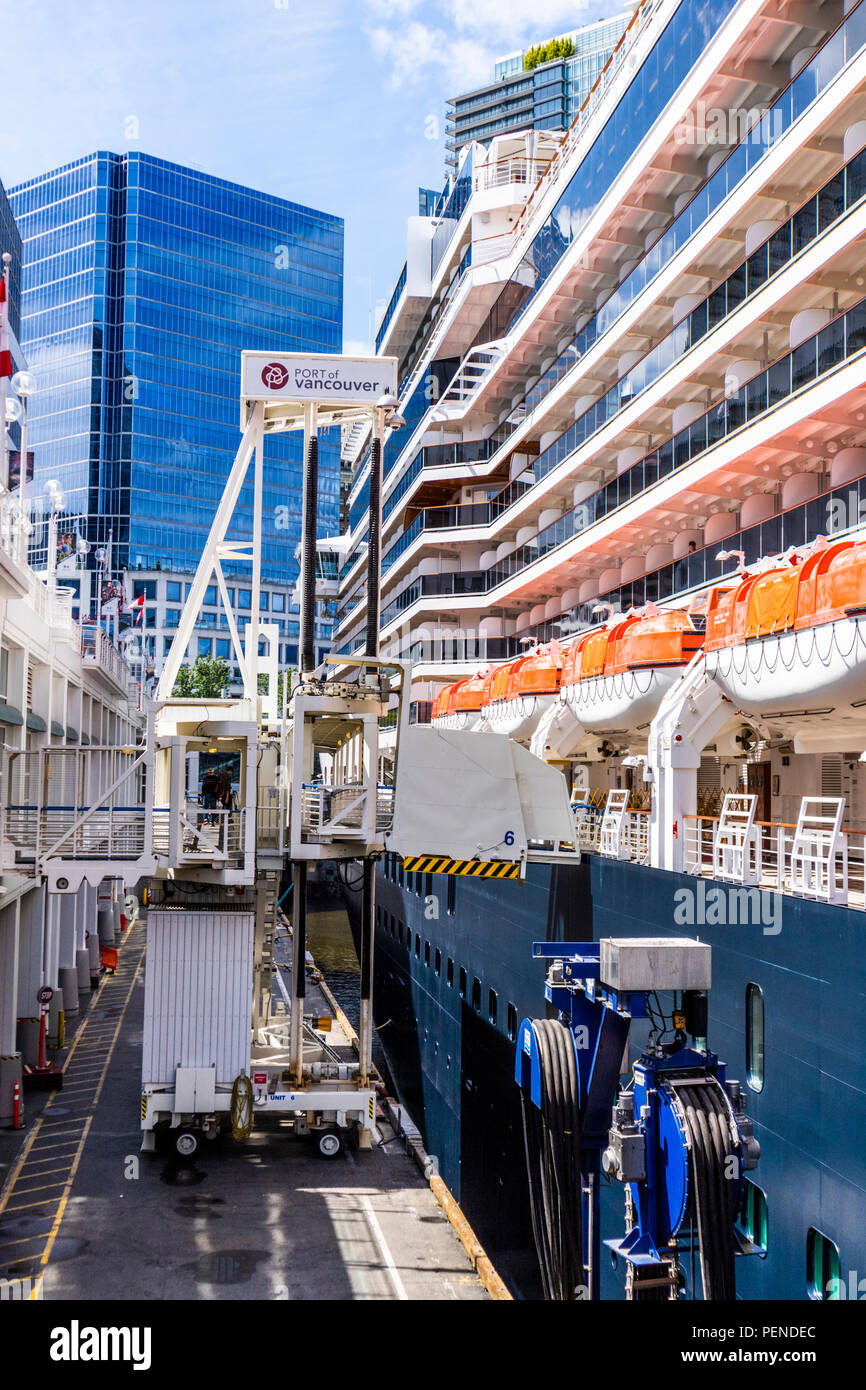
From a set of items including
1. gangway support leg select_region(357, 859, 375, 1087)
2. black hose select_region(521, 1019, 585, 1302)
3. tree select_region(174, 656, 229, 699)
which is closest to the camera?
black hose select_region(521, 1019, 585, 1302)

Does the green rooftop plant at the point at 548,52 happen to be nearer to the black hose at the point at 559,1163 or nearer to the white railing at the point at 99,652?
the white railing at the point at 99,652

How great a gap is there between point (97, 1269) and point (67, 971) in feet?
59.9

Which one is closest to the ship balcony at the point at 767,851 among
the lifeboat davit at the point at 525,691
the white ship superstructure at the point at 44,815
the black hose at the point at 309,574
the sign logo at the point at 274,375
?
the lifeboat davit at the point at 525,691

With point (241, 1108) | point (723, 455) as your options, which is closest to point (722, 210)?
point (723, 455)

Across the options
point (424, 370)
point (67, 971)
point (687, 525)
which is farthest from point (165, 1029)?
point (424, 370)

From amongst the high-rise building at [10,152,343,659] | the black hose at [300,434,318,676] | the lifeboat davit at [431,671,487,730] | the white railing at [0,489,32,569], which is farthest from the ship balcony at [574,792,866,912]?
the high-rise building at [10,152,343,659]

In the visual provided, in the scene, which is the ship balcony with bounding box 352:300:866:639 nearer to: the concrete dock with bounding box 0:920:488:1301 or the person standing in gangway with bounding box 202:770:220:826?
Result: the person standing in gangway with bounding box 202:770:220:826

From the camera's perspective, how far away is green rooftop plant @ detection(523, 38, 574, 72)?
136375 millimetres

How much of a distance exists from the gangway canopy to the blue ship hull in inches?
60.6

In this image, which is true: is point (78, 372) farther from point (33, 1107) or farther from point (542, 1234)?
point (542, 1234)

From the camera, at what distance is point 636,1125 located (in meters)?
9.18

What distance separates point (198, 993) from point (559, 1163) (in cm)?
Answer: 937

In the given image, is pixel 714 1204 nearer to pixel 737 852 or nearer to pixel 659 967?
pixel 659 967

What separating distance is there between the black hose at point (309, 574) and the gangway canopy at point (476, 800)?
3.71 meters
